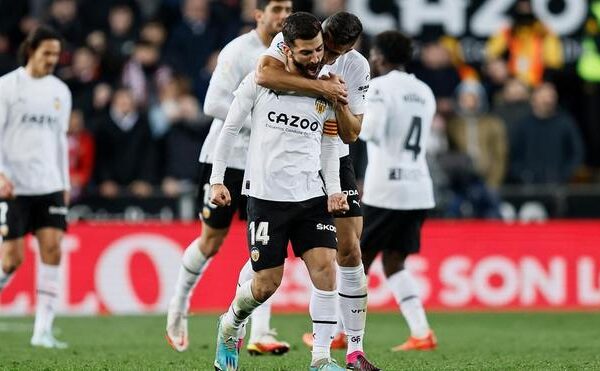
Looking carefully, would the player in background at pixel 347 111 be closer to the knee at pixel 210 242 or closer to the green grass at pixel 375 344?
the green grass at pixel 375 344

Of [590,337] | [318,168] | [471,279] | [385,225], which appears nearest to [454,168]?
[471,279]

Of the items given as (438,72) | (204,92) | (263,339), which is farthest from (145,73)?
(263,339)

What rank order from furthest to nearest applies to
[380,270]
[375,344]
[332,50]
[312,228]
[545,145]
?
[545,145] → [380,270] → [375,344] → [332,50] → [312,228]

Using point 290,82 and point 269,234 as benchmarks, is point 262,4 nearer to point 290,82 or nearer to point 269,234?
point 290,82

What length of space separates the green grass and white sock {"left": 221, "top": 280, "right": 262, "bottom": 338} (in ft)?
2.58

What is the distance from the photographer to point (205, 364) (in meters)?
10.3

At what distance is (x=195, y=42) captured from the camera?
20.2 metres

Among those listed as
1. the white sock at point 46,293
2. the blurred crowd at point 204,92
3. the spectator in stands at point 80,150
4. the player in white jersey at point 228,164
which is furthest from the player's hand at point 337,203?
the spectator in stands at point 80,150

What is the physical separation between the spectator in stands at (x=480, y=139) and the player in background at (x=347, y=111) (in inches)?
377

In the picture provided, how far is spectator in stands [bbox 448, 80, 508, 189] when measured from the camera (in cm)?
1942

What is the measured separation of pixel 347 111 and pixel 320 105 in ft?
0.68

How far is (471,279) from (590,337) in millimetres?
4091

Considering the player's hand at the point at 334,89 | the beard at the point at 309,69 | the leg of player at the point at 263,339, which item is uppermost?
the beard at the point at 309,69

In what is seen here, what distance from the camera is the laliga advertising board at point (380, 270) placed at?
1712 cm
